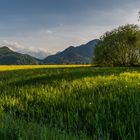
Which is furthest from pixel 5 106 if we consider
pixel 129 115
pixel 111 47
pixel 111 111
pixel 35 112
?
pixel 111 47

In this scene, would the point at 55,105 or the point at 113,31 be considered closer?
the point at 55,105

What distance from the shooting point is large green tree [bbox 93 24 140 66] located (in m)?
84.2

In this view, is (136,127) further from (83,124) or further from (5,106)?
(5,106)

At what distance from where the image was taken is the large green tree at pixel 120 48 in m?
84.2

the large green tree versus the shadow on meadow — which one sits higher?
the large green tree

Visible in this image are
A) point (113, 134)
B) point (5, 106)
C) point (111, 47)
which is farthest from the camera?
point (111, 47)

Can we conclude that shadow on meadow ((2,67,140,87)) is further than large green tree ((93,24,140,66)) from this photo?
No

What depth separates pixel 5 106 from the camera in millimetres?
8562

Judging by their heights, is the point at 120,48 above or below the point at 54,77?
above

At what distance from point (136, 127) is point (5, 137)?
201 cm

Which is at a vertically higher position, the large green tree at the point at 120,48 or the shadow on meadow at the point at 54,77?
the large green tree at the point at 120,48

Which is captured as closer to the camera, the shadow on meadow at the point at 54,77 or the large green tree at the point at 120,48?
the shadow on meadow at the point at 54,77

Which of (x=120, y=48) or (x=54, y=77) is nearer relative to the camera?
(x=54, y=77)

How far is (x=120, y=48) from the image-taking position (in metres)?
84.9
